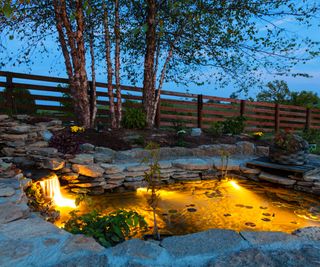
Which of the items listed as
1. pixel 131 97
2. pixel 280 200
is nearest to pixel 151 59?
pixel 131 97

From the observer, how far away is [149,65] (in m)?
7.20

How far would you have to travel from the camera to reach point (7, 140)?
16.6ft

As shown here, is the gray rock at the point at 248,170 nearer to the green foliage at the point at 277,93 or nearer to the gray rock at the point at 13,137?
the gray rock at the point at 13,137

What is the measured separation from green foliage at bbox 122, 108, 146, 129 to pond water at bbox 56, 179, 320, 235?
2.46m

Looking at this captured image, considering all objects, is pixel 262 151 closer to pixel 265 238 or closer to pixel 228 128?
pixel 228 128

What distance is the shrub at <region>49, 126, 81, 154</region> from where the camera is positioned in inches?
200

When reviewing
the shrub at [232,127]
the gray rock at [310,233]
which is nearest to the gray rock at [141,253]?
the gray rock at [310,233]

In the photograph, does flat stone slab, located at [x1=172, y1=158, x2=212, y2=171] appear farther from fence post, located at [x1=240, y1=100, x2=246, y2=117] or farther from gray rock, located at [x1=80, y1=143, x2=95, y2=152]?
fence post, located at [x1=240, y1=100, x2=246, y2=117]

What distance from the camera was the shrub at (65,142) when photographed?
16.6 feet

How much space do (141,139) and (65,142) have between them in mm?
1676

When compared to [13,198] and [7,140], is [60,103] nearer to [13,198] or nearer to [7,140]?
[7,140]

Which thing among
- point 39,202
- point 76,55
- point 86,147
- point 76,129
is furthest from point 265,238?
point 76,55

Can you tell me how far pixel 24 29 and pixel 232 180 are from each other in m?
6.15

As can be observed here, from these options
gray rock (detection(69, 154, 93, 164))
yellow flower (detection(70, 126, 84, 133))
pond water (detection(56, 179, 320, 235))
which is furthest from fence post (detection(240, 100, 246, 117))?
gray rock (detection(69, 154, 93, 164))
